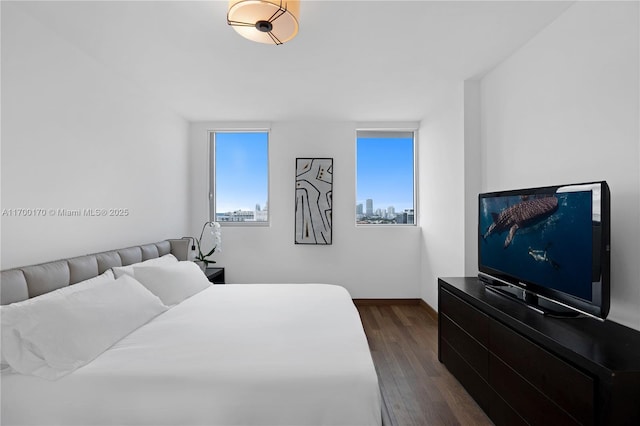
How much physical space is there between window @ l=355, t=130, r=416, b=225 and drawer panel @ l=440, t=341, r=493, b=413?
2.21 metres

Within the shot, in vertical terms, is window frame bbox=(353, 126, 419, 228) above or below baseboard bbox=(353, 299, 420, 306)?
above

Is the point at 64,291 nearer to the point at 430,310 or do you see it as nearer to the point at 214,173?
the point at 214,173

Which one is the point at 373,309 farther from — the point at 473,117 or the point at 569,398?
the point at 569,398

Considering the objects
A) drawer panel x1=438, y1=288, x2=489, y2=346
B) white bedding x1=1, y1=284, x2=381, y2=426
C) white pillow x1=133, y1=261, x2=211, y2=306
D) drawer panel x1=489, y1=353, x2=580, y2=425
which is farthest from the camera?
white pillow x1=133, y1=261, x2=211, y2=306

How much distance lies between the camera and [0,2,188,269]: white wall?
1.94 meters

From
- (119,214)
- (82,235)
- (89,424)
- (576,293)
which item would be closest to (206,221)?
(119,214)

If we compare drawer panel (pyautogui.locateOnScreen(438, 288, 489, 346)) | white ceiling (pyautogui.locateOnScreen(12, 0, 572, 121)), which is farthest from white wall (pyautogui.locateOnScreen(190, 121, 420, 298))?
drawer panel (pyautogui.locateOnScreen(438, 288, 489, 346))

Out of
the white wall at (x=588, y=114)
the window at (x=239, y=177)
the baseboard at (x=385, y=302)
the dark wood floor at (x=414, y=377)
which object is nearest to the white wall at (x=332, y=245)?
the baseboard at (x=385, y=302)

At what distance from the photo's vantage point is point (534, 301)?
1.97 m

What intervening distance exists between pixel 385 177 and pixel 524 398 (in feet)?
11.0

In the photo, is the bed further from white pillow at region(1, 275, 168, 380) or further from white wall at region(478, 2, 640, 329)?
white wall at region(478, 2, 640, 329)

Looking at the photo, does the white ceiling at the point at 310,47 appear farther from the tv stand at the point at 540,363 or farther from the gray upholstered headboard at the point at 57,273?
the tv stand at the point at 540,363

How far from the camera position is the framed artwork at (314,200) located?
443 cm

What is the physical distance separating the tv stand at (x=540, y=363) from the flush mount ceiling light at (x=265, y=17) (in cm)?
213
